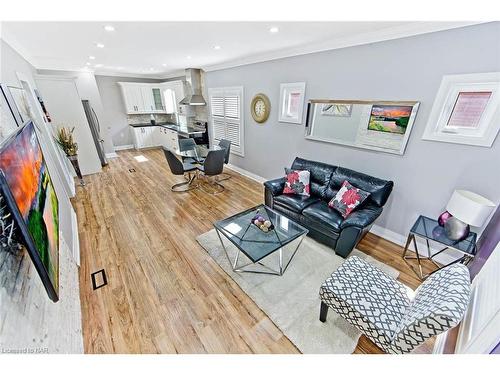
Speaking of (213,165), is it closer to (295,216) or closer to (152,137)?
(295,216)

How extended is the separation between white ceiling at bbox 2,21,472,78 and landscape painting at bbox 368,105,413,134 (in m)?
0.72

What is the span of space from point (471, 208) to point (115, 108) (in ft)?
28.8


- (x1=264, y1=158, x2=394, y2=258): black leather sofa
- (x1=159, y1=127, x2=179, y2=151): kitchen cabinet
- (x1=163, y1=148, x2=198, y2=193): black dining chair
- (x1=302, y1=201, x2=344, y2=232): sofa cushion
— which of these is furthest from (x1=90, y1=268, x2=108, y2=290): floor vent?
(x1=159, y1=127, x2=179, y2=151): kitchen cabinet

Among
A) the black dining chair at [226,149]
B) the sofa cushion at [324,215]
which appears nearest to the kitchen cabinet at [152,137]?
the black dining chair at [226,149]

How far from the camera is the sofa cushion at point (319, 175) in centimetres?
293

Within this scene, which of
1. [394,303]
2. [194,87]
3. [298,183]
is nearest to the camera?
[394,303]

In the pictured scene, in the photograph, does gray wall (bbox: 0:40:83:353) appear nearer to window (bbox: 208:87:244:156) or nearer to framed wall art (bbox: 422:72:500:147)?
framed wall art (bbox: 422:72:500:147)

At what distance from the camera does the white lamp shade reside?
1.69 metres

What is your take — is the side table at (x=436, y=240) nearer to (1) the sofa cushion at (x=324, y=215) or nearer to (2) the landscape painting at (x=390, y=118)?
(1) the sofa cushion at (x=324, y=215)

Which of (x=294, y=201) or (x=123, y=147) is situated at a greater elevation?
(x=294, y=201)

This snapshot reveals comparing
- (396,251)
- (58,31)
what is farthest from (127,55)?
(396,251)

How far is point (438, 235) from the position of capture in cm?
202

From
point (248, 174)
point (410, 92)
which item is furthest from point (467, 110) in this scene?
point (248, 174)
